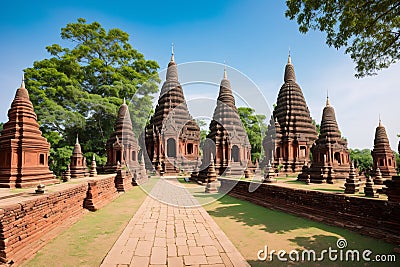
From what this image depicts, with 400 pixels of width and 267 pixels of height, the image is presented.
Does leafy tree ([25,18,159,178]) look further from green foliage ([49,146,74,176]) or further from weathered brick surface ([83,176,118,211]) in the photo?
weathered brick surface ([83,176,118,211])

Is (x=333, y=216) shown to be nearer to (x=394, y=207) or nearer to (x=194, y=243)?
(x=394, y=207)

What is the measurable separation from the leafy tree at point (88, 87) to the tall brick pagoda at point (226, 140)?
12.4 metres

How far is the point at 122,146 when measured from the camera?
26.9m

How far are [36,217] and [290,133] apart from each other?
25.9m

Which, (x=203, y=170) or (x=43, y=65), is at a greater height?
(x=43, y=65)

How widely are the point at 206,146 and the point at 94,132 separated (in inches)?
686

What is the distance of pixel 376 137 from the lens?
76.1 feet

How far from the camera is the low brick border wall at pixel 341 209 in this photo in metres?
6.32

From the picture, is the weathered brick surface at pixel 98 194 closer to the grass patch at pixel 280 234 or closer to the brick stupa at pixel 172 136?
the grass patch at pixel 280 234

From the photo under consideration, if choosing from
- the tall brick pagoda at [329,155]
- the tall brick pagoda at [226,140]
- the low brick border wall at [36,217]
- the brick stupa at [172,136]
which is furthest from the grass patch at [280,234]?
the brick stupa at [172,136]

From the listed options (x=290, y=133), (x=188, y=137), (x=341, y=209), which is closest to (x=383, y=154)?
(x=290, y=133)

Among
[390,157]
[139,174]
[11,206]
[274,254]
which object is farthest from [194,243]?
[390,157]

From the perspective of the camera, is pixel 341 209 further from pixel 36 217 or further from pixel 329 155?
pixel 329 155

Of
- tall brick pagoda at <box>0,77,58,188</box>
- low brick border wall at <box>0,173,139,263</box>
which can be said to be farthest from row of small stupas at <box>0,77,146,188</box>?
low brick border wall at <box>0,173,139,263</box>
